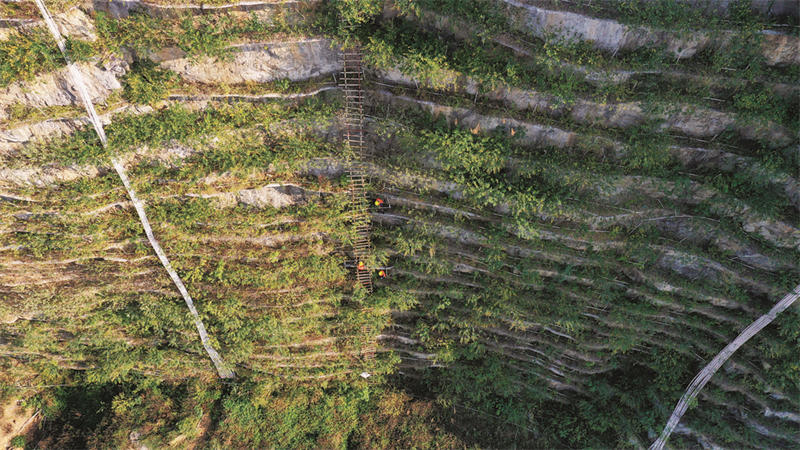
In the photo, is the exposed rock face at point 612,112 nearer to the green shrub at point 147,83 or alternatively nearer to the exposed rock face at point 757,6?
the exposed rock face at point 757,6

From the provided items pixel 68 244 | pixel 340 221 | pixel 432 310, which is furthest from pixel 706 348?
pixel 68 244

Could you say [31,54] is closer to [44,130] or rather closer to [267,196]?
[44,130]

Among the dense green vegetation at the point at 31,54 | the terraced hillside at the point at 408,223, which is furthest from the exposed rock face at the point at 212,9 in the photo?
the dense green vegetation at the point at 31,54

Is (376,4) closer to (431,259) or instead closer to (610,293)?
(431,259)

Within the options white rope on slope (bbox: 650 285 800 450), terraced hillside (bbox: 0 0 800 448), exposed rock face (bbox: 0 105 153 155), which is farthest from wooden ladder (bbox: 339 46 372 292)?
white rope on slope (bbox: 650 285 800 450)

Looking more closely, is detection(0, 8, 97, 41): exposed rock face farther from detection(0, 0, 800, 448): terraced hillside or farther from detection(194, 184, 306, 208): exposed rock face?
detection(194, 184, 306, 208): exposed rock face
